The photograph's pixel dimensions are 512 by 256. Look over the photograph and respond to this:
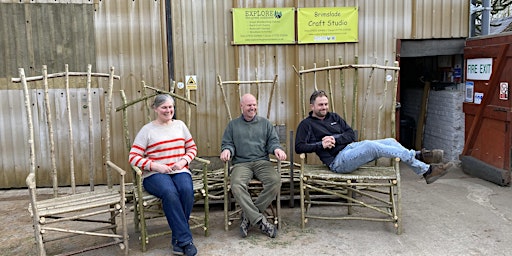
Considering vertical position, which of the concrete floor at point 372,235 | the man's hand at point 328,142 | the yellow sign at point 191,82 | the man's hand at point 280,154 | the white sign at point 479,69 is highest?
the white sign at point 479,69

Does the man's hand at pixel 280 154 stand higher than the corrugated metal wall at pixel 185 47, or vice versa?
the corrugated metal wall at pixel 185 47

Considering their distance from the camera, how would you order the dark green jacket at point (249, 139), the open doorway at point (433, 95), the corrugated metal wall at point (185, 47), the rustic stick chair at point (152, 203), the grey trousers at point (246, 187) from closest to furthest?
the rustic stick chair at point (152, 203) → the grey trousers at point (246, 187) → the dark green jacket at point (249, 139) → the corrugated metal wall at point (185, 47) → the open doorway at point (433, 95)

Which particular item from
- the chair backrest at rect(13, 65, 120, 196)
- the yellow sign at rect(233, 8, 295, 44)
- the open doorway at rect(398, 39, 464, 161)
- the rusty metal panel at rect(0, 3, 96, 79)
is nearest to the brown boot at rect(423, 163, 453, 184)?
the open doorway at rect(398, 39, 464, 161)

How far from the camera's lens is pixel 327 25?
19.0ft

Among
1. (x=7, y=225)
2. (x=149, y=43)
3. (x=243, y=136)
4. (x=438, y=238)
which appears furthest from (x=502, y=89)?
(x=7, y=225)

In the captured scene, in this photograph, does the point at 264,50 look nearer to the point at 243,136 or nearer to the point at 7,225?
the point at 243,136

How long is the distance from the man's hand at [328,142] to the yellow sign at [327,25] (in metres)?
1.89

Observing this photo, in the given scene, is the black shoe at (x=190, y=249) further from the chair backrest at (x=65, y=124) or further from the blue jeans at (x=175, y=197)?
the chair backrest at (x=65, y=124)

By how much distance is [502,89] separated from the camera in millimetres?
5523

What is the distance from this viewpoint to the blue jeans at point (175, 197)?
369 centimetres

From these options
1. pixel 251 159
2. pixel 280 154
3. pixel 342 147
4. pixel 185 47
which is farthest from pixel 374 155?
pixel 185 47

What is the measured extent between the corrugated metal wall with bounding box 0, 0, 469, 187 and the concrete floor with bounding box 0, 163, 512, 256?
4.37 ft

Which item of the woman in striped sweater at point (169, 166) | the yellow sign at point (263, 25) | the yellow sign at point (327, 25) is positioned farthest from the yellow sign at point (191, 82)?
the woman in striped sweater at point (169, 166)

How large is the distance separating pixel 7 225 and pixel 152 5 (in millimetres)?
2837
